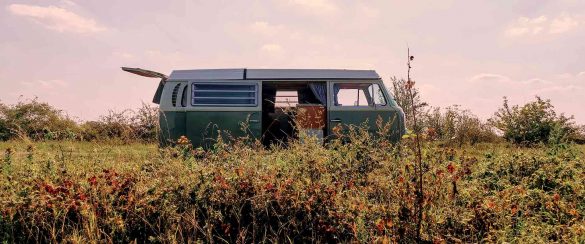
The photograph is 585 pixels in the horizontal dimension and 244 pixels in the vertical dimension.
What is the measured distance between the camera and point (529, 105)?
61.4 ft

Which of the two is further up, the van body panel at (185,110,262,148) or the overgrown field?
the van body panel at (185,110,262,148)

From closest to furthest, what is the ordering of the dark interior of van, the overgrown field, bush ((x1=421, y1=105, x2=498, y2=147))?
the overgrown field, the dark interior of van, bush ((x1=421, y1=105, x2=498, y2=147))

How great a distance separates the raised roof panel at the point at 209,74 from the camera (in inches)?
368

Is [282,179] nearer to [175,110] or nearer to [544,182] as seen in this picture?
[544,182]

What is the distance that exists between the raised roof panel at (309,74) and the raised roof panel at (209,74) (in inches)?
9.8

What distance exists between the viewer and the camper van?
30.3ft

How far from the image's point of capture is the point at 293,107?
31.4ft

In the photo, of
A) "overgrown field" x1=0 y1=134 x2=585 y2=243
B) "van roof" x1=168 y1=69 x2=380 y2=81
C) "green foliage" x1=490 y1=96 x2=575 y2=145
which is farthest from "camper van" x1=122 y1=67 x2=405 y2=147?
"green foliage" x1=490 y1=96 x2=575 y2=145

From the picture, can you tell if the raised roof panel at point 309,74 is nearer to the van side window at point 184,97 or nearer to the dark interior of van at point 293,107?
the dark interior of van at point 293,107

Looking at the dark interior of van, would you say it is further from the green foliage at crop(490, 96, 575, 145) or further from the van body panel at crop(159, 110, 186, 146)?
the green foliage at crop(490, 96, 575, 145)

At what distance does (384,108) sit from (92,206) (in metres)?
6.47

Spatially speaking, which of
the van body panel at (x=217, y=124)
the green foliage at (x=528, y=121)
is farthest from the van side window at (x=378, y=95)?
the green foliage at (x=528, y=121)

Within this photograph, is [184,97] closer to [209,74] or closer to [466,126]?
[209,74]

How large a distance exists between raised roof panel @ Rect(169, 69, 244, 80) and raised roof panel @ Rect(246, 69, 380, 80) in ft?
0.81
